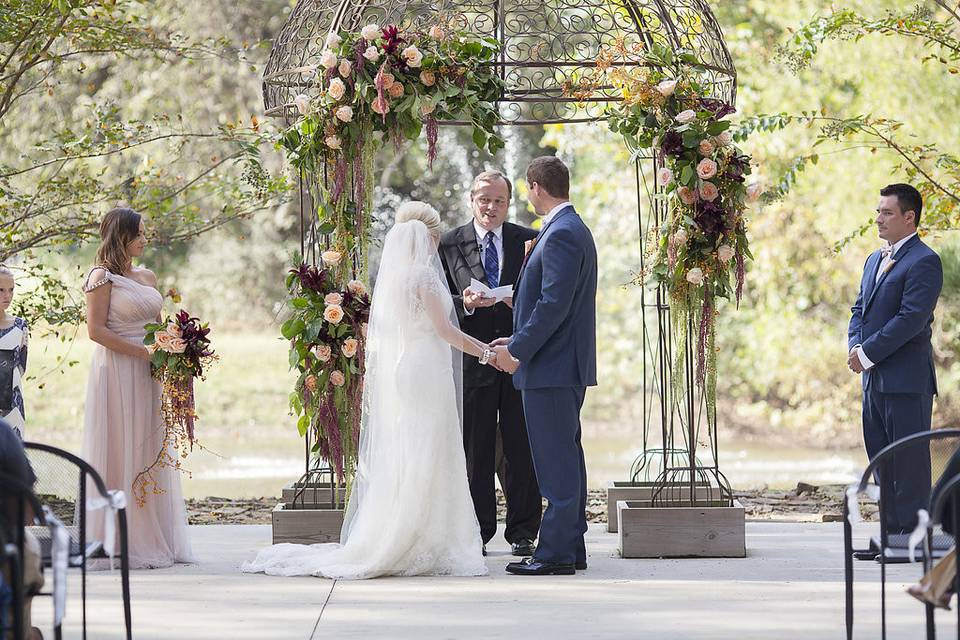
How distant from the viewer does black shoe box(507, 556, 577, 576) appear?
5.39 metres

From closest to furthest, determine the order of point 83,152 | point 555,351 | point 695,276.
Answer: point 555,351
point 695,276
point 83,152

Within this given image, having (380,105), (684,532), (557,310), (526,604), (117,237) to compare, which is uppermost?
(380,105)

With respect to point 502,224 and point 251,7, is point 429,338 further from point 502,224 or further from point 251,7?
point 251,7

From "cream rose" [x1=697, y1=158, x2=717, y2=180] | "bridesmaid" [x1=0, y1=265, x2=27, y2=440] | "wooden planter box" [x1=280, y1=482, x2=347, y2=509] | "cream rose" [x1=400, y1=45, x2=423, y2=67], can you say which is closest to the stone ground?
"wooden planter box" [x1=280, y1=482, x2=347, y2=509]

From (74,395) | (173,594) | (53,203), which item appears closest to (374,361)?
(173,594)

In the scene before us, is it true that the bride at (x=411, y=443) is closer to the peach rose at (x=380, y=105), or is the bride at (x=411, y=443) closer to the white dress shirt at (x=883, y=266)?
the peach rose at (x=380, y=105)

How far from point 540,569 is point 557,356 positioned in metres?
0.90

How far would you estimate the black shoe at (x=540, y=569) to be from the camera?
5395mm

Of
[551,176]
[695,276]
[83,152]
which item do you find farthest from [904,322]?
[83,152]

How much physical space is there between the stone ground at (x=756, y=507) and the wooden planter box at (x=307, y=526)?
155cm

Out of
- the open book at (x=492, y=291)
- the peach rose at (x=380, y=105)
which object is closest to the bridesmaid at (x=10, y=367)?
the peach rose at (x=380, y=105)

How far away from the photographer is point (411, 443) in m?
5.48

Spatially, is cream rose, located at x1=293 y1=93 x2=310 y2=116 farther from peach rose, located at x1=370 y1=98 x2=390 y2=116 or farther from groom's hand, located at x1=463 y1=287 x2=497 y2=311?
groom's hand, located at x1=463 y1=287 x2=497 y2=311

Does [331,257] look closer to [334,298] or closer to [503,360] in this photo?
[334,298]
